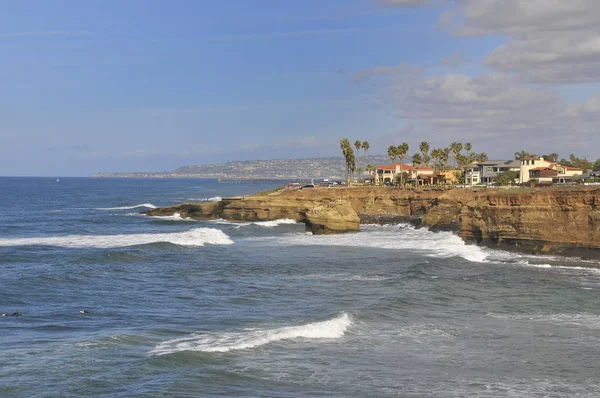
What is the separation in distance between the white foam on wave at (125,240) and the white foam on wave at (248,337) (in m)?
31.6

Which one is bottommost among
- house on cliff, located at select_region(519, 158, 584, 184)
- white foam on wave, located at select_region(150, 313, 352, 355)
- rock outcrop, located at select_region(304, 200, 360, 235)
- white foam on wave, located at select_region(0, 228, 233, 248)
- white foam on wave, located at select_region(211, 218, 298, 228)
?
white foam on wave, located at select_region(150, 313, 352, 355)

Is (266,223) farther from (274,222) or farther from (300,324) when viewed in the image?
(300,324)

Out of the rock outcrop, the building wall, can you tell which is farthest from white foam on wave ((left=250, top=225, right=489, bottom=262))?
the building wall

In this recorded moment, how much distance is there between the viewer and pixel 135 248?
52625 mm

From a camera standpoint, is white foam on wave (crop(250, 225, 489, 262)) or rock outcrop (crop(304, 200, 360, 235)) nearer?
white foam on wave (crop(250, 225, 489, 262))

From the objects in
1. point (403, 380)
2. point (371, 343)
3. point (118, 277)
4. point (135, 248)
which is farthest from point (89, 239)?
point (403, 380)

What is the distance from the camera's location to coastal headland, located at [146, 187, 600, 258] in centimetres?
4441

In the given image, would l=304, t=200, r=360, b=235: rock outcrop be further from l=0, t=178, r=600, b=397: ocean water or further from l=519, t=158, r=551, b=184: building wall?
l=519, t=158, r=551, b=184: building wall

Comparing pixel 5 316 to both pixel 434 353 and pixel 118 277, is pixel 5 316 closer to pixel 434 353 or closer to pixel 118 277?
pixel 118 277

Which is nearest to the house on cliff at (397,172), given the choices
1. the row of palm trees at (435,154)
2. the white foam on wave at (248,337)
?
the row of palm trees at (435,154)

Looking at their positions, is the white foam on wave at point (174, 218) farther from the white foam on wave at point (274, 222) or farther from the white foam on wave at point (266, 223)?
the white foam on wave at point (274, 222)

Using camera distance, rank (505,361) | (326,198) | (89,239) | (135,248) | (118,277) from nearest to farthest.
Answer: (505,361) < (118,277) < (135,248) < (89,239) < (326,198)

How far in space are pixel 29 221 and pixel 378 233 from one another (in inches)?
1796

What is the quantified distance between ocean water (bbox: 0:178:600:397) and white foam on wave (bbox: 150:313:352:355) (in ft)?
0.25
